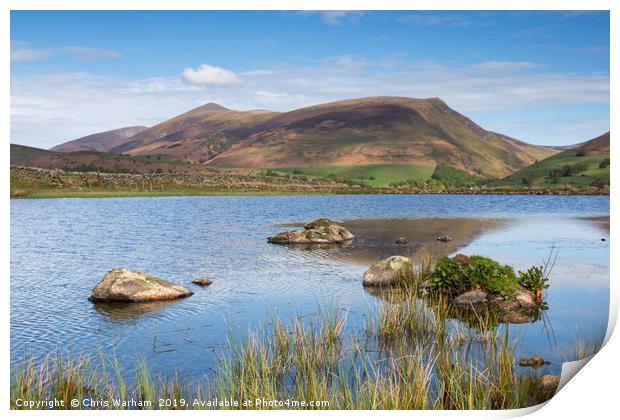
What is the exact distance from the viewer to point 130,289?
16.2 m

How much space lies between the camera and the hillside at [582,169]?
60312 millimetres

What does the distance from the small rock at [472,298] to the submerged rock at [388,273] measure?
263 cm

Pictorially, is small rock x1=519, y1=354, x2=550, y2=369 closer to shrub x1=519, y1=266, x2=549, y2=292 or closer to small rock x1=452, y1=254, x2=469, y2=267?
shrub x1=519, y1=266, x2=549, y2=292

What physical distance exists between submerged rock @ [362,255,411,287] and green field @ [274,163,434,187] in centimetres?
11155

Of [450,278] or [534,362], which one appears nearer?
[534,362]

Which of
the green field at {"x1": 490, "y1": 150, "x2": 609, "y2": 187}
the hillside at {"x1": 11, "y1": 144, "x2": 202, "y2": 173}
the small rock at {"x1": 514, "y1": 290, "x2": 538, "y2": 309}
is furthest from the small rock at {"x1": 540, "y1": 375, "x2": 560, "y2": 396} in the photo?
the hillside at {"x1": 11, "y1": 144, "x2": 202, "y2": 173}

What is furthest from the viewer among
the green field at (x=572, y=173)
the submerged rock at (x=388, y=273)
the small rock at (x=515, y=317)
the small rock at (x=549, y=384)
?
the green field at (x=572, y=173)

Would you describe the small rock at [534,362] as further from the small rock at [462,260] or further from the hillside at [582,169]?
the hillside at [582,169]

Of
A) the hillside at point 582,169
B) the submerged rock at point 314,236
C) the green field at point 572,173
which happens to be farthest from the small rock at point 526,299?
the green field at point 572,173

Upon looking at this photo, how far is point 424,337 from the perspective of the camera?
495 inches

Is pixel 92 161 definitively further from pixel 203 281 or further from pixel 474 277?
pixel 474 277

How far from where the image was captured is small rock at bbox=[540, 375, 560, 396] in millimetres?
9484

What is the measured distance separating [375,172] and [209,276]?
13262 centimetres

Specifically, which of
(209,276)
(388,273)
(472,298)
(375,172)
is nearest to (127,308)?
(209,276)
